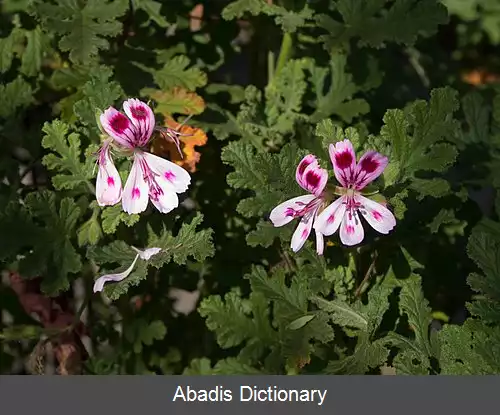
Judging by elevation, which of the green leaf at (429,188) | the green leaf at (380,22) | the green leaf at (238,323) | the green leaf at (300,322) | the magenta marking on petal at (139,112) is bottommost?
the green leaf at (238,323)

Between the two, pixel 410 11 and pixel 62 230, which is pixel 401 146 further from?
pixel 62 230

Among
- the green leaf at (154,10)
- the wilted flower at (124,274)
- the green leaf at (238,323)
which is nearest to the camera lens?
the wilted flower at (124,274)

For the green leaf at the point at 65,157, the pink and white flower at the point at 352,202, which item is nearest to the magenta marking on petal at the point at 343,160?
the pink and white flower at the point at 352,202

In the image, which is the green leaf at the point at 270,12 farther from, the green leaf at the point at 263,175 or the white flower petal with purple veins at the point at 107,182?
the white flower petal with purple veins at the point at 107,182

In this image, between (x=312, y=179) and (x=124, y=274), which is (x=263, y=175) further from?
(x=124, y=274)

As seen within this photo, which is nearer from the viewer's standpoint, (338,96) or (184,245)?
(184,245)

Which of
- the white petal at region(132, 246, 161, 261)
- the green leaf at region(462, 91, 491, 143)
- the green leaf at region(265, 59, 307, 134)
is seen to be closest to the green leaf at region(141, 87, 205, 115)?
the green leaf at region(265, 59, 307, 134)

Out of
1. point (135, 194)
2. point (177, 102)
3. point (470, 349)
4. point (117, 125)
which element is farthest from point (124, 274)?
point (470, 349)
